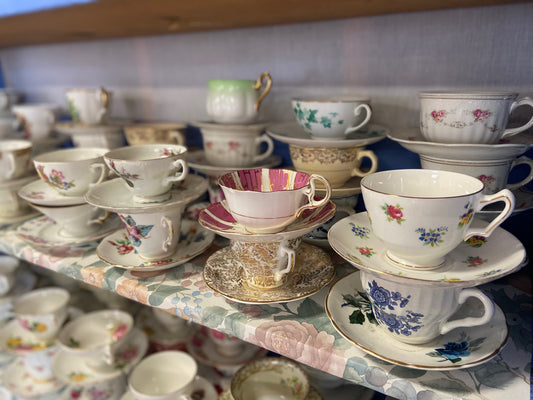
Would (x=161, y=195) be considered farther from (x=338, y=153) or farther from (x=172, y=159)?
(x=338, y=153)

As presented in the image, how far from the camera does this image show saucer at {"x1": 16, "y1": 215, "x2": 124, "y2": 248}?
0.81 m

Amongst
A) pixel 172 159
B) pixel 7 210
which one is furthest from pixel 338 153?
pixel 7 210

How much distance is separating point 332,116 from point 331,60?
0.73ft

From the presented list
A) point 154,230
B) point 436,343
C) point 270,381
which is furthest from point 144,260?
point 436,343

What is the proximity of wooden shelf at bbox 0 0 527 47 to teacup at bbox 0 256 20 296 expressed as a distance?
710 mm

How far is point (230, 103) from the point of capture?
31.1 inches

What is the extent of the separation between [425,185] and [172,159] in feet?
1.32

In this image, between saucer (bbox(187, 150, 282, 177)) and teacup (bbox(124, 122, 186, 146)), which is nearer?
saucer (bbox(187, 150, 282, 177))

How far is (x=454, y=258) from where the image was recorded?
1.68 feet

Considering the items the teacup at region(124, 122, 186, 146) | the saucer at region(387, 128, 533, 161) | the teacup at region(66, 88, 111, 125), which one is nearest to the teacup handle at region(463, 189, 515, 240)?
the saucer at region(387, 128, 533, 161)

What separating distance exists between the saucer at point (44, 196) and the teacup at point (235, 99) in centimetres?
33

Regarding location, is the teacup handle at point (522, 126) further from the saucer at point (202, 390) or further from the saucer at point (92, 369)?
the saucer at point (92, 369)

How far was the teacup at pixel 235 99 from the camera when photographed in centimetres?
78

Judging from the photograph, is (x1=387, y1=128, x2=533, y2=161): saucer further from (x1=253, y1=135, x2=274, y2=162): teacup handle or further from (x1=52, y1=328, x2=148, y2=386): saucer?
(x1=52, y1=328, x2=148, y2=386): saucer
